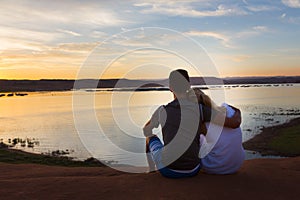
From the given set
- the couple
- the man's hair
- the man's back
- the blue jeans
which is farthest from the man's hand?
the man's hair

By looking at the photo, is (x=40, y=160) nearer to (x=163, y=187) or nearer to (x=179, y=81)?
(x=163, y=187)

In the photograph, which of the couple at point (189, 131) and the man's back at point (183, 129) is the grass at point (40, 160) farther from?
the man's back at point (183, 129)

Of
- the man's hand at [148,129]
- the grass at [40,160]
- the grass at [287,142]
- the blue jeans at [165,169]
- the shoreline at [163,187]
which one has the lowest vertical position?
the grass at [287,142]

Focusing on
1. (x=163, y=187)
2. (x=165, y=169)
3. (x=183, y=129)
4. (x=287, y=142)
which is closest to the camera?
(x=183, y=129)

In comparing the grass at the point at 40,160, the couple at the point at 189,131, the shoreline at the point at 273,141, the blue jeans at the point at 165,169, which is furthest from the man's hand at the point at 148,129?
the shoreline at the point at 273,141

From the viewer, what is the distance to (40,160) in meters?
18.6

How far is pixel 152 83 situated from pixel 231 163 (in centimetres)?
191

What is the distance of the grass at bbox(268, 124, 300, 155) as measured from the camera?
2180cm

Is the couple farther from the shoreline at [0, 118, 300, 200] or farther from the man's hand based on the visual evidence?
the shoreline at [0, 118, 300, 200]

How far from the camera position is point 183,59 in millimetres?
6328

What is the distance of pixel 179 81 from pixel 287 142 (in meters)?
21.0

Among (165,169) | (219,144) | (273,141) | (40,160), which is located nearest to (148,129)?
(165,169)

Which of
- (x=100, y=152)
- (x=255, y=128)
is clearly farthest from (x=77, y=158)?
(x=255, y=128)

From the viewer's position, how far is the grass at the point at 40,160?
59.3ft
